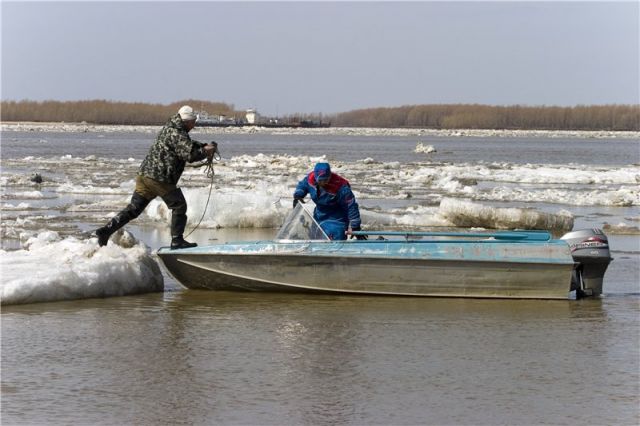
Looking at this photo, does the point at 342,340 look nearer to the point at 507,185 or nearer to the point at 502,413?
the point at 502,413

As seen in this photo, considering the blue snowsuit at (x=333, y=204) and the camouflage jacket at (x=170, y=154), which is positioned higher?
the camouflage jacket at (x=170, y=154)

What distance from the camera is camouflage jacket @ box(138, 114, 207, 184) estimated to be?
10.6 meters

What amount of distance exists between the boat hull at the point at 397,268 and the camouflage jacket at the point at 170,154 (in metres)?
→ 0.84

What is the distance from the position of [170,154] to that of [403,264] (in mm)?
2686

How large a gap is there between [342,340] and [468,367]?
1.27 m

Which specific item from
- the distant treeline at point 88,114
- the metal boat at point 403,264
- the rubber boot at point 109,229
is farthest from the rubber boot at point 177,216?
the distant treeline at point 88,114

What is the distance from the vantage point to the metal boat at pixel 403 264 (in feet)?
34.3

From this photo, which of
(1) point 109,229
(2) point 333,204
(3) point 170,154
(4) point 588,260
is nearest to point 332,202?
(2) point 333,204

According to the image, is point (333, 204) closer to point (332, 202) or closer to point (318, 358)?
point (332, 202)

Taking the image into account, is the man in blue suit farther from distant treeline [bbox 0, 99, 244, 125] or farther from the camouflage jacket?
distant treeline [bbox 0, 99, 244, 125]

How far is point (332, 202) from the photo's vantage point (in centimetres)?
1095

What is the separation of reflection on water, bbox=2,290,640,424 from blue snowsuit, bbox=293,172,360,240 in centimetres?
78

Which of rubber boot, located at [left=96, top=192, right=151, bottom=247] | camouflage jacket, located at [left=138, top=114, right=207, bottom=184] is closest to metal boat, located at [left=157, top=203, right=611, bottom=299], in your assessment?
rubber boot, located at [left=96, top=192, right=151, bottom=247]

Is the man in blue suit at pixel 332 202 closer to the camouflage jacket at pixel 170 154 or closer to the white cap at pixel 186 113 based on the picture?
the camouflage jacket at pixel 170 154
